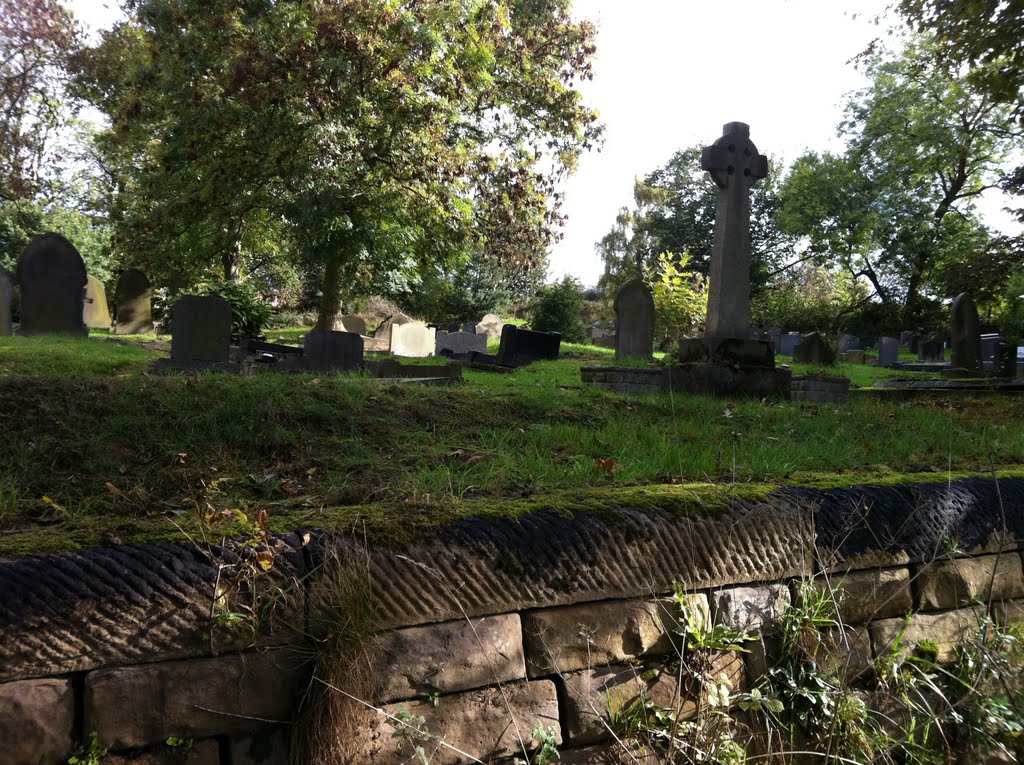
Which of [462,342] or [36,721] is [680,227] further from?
[36,721]

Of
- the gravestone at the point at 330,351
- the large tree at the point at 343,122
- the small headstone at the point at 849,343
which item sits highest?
the large tree at the point at 343,122

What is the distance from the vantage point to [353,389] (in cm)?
457

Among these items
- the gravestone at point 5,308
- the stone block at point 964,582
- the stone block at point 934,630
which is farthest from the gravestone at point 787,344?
the stone block at point 934,630

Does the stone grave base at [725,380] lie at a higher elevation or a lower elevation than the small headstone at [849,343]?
lower

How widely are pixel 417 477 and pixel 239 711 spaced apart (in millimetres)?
1296

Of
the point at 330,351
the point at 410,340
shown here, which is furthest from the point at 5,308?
the point at 410,340

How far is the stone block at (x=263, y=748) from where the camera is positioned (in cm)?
184

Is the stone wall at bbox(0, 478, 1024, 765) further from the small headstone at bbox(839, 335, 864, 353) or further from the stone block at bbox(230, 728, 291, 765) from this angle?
the small headstone at bbox(839, 335, 864, 353)

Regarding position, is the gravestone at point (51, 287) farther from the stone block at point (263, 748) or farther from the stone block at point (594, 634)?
the stone block at point (594, 634)

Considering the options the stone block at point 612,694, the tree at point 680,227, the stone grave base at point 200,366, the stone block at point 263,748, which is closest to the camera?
the stone block at point 263,748

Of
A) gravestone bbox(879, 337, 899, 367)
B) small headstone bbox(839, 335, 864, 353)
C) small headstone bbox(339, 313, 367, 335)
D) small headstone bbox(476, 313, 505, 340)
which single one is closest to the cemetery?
gravestone bbox(879, 337, 899, 367)

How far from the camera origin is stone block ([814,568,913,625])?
2715 mm

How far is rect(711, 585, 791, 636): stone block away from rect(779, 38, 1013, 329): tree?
104 ft

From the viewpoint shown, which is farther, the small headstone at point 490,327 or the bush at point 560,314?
the bush at point 560,314
